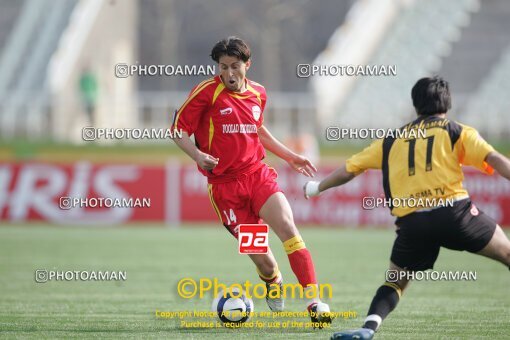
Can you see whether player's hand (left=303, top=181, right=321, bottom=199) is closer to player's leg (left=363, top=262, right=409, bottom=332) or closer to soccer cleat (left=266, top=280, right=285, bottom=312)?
player's leg (left=363, top=262, right=409, bottom=332)

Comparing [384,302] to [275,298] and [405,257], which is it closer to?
[405,257]

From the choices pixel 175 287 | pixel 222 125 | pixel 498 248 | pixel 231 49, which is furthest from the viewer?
pixel 175 287

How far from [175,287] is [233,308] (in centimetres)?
300

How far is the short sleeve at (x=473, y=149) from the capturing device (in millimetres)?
6840

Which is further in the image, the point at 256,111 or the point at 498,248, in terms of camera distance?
the point at 256,111

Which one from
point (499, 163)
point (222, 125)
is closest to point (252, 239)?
point (222, 125)

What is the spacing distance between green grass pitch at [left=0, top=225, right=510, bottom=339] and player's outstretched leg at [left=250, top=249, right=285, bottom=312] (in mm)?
201

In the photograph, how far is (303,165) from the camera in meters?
8.45

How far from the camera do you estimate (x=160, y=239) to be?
18188 millimetres

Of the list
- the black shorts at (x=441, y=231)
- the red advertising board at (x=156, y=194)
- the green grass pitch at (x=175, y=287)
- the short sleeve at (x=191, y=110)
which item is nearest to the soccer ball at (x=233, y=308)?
the green grass pitch at (x=175, y=287)

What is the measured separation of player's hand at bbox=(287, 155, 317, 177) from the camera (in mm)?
8398

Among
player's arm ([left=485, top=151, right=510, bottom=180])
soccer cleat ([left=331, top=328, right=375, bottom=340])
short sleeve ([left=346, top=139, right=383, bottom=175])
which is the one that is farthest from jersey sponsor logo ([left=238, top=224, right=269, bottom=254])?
player's arm ([left=485, top=151, right=510, bottom=180])

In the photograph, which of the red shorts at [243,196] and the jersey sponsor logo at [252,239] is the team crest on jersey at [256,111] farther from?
the jersey sponsor logo at [252,239]

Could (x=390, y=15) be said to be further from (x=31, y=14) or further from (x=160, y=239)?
(x=160, y=239)
